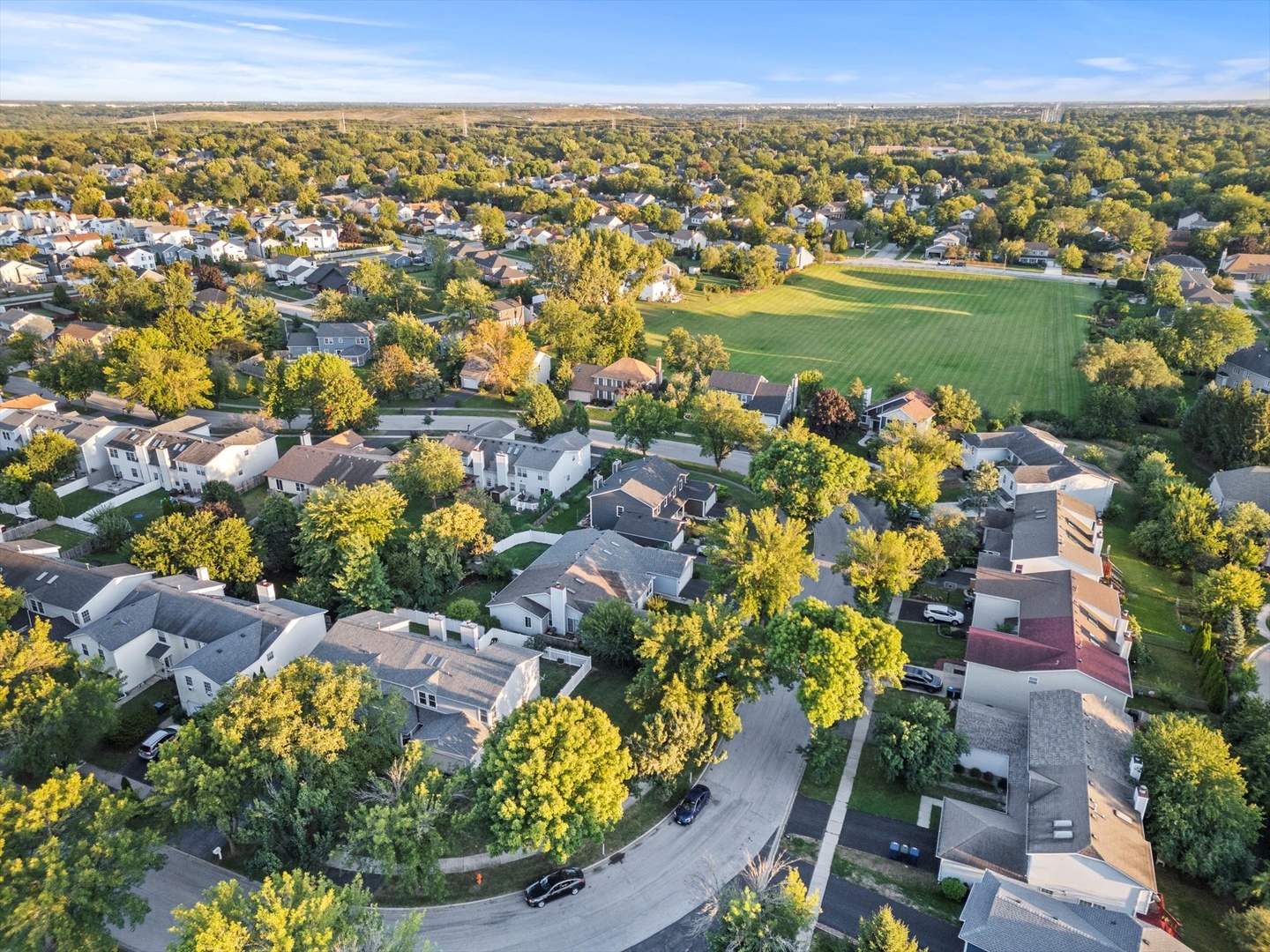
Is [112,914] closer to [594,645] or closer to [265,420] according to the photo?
[594,645]

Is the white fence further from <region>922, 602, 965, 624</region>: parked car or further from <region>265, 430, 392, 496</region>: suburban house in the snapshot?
<region>922, 602, 965, 624</region>: parked car

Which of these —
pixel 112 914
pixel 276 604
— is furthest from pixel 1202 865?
pixel 276 604

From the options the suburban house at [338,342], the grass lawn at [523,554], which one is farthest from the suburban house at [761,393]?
the suburban house at [338,342]

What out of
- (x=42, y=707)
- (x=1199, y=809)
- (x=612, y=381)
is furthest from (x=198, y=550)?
(x=1199, y=809)

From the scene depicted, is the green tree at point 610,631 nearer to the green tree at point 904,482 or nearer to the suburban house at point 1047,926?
the suburban house at point 1047,926

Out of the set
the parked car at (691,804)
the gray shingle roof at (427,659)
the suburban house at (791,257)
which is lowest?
the parked car at (691,804)

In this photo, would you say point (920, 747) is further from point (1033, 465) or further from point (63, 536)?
point (63, 536)
